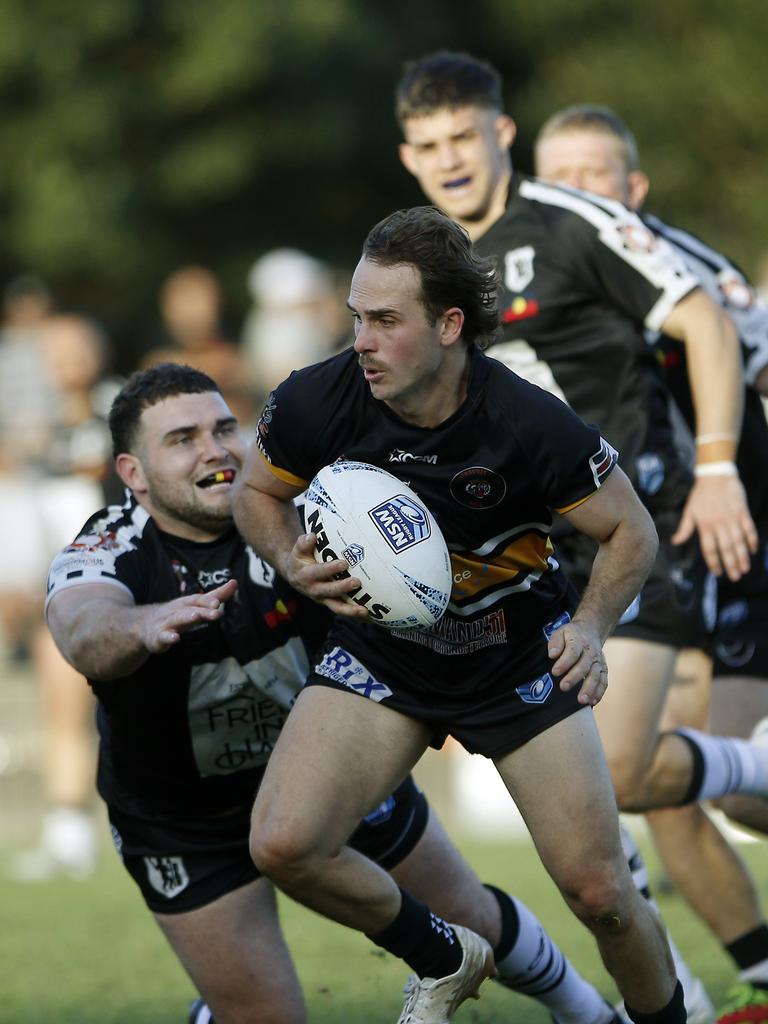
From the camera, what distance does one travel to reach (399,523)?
15.1 ft

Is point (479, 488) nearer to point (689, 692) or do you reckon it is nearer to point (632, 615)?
point (632, 615)

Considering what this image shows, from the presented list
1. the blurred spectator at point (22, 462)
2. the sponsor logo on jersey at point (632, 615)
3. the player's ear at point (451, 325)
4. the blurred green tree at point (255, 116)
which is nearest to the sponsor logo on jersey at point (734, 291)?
the sponsor logo on jersey at point (632, 615)

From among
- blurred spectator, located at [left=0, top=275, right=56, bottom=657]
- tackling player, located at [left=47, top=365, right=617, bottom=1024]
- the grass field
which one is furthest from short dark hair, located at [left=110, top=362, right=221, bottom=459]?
blurred spectator, located at [left=0, top=275, right=56, bottom=657]

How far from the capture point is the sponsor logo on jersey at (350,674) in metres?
4.88

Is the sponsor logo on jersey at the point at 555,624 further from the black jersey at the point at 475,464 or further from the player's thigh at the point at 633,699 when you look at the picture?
the player's thigh at the point at 633,699

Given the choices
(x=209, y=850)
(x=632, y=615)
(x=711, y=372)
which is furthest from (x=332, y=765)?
(x=711, y=372)

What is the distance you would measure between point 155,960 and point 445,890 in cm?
248

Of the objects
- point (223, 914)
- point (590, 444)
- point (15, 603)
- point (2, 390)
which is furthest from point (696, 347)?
point (2, 390)

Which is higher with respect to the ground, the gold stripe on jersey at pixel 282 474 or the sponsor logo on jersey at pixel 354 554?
the gold stripe on jersey at pixel 282 474

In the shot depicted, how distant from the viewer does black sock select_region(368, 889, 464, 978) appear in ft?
15.8

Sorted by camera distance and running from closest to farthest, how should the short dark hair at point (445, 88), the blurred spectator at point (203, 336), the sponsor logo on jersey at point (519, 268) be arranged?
the sponsor logo on jersey at point (519, 268) → the short dark hair at point (445, 88) → the blurred spectator at point (203, 336)

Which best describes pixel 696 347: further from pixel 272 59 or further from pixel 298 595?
pixel 272 59

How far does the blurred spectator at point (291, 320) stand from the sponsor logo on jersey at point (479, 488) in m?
8.03

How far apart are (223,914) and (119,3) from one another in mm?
15414
